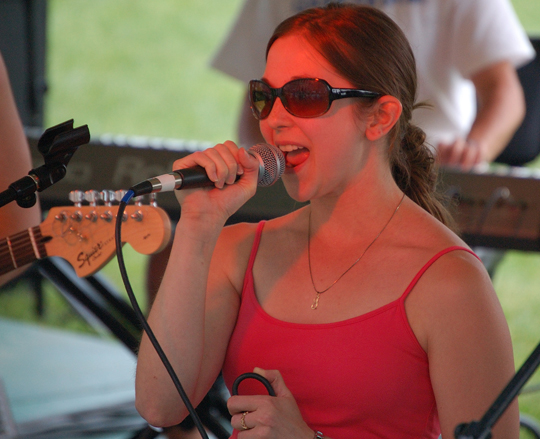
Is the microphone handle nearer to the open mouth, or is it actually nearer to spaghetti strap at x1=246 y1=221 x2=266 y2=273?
the open mouth

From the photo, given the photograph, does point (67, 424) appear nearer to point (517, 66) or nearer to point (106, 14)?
point (517, 66)

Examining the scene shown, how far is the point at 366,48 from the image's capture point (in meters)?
1.34

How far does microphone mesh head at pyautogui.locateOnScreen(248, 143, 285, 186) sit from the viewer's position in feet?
4.28

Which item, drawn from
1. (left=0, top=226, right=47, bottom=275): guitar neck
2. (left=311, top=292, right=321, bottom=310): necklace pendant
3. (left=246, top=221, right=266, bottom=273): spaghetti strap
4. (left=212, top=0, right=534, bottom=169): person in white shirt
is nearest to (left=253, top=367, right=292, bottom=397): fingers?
(left=311, top=292, right=321, bottom=310): necklace pendant

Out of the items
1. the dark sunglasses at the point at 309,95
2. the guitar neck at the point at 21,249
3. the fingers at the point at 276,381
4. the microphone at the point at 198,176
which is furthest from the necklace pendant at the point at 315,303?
the guitar neck at the point at 21,249

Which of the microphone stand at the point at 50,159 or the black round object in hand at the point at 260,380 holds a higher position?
the microphone stand at the point at 50,159

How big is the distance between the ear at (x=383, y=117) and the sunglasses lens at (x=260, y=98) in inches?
8.5

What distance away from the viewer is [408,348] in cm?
131

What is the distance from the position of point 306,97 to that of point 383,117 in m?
0.18

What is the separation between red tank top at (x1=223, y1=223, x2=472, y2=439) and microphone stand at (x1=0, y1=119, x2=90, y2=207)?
0.56 meters

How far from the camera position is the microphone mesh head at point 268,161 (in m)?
1.31

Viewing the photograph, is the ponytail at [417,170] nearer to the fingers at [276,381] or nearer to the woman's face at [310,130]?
the woman's face at [310,130]

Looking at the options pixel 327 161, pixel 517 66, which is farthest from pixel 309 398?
pixel 517 66

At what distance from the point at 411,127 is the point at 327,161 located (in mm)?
279
